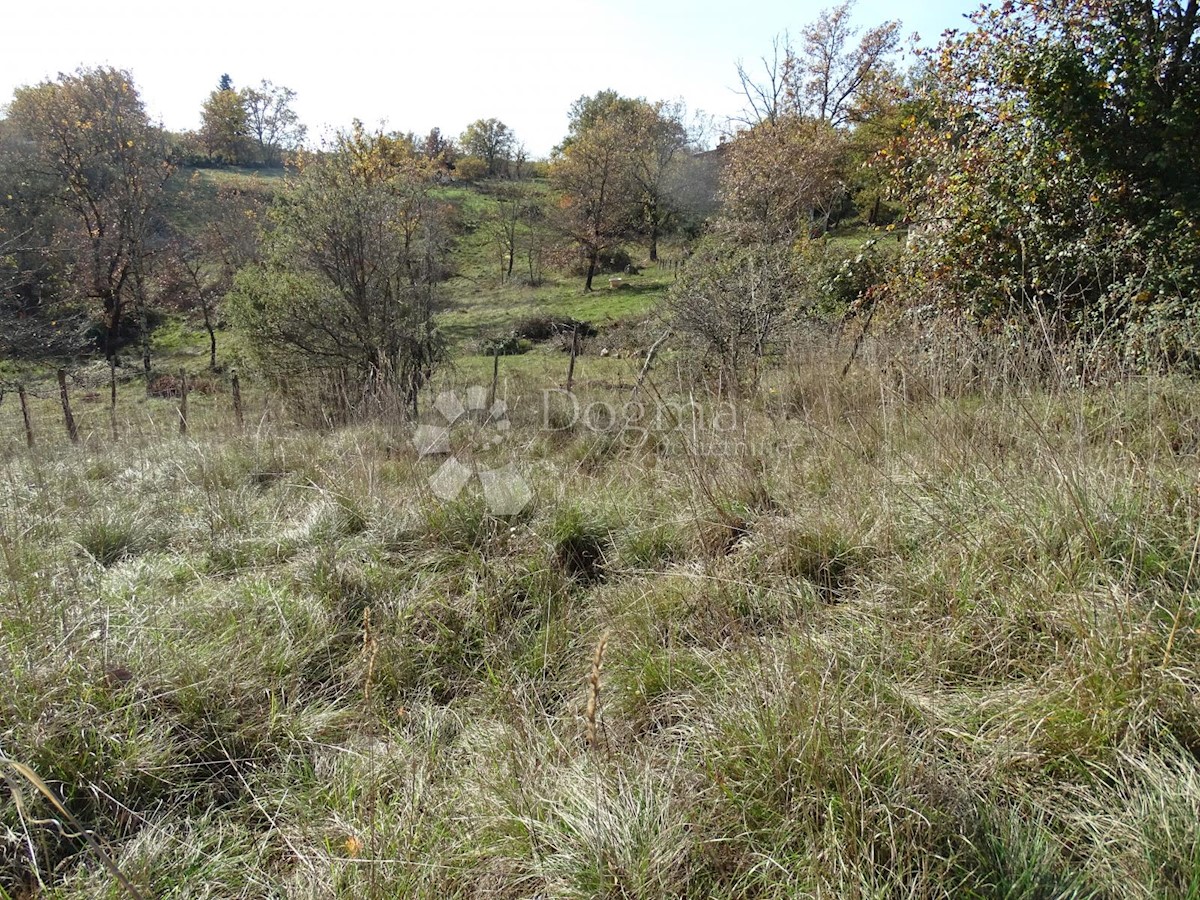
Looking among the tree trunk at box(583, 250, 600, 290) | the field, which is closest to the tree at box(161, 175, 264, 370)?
the tree trunk at box(583, 250, 600, 290)

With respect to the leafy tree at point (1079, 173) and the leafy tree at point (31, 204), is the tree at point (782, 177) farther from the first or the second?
the leafy tree at point (31, 204)

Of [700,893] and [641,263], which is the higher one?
[641,263]

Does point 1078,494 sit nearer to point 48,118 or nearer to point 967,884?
point 967,884

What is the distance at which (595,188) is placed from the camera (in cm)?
2855

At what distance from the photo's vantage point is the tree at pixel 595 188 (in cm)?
2791

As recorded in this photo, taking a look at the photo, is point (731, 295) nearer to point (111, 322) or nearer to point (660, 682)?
point (660, 682)

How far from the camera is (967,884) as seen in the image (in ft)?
3.79

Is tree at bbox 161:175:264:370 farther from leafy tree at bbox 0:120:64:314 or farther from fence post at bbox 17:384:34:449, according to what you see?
fence post at bbox 17:384:34:449

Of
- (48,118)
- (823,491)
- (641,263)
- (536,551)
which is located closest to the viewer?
(536,551)

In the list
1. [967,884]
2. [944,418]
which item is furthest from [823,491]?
[967,884]

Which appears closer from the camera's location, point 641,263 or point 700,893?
point 700,893

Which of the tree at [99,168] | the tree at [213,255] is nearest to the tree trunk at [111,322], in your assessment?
the tree at [99,168]

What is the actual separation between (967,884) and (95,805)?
2083 mm

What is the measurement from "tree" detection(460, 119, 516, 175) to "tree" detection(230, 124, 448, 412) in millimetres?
40751
